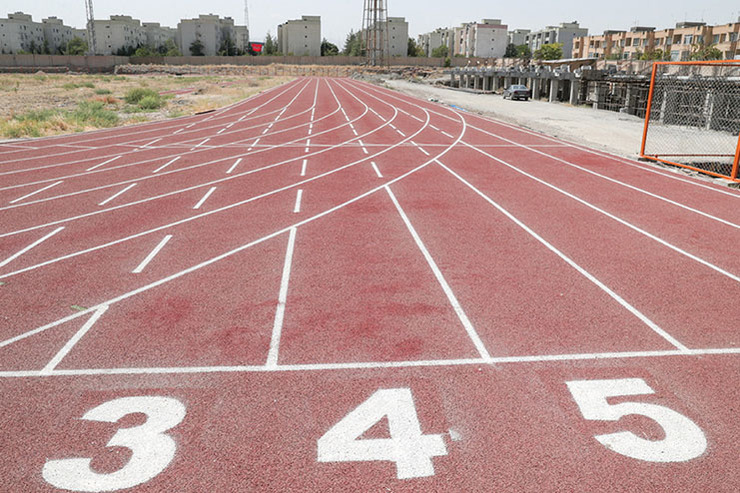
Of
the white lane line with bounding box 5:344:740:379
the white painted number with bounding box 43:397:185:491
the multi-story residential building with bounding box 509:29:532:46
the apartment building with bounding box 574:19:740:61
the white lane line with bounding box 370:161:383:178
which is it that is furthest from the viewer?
the multi-story residential building with bounding box 509:29:532:46

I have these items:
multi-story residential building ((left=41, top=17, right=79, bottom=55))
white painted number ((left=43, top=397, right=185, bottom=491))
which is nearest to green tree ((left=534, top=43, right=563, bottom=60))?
white painted number ((left=43, top=397, right=185, bottom=491))

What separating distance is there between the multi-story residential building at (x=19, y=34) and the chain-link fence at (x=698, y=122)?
6430 inches

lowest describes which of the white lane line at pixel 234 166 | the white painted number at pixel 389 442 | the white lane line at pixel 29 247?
the white painted number at pixel 389 442

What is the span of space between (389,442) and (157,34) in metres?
205

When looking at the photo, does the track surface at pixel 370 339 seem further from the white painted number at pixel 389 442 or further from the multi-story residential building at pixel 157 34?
the multi-story residential building at pixel 157 34

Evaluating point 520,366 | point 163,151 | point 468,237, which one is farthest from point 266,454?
point 163,151

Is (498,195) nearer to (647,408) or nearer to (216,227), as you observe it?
(216,227)

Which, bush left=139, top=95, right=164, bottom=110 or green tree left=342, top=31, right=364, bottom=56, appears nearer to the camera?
bush left=139, top=95, right=164, bottom=110

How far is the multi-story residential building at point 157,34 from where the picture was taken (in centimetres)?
17700

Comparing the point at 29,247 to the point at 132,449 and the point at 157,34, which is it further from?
the point at 157,34

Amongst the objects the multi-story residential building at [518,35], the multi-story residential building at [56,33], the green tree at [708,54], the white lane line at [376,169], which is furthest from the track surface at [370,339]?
the multi-story residential building at [518,35]

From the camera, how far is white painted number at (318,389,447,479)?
4305 millimetres

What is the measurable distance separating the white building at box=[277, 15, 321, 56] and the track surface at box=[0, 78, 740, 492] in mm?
155500

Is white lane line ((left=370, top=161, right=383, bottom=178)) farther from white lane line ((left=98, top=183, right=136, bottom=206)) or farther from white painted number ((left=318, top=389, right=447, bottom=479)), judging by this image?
white painted number ((left=318, top=389, right=447, bottom=479))
